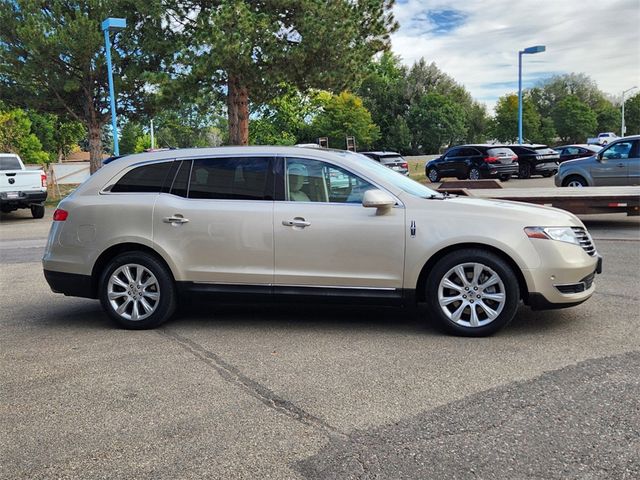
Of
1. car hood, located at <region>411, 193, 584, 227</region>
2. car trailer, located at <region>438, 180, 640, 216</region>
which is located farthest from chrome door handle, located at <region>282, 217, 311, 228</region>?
car trailer, located at <region>438, 180, 640, 216</region>

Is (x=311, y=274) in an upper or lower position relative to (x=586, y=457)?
upper

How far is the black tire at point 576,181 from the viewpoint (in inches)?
642

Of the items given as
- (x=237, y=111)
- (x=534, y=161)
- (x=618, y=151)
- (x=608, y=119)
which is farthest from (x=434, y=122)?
(x=618, y=151)

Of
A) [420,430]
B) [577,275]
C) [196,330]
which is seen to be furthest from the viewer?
[196,330]

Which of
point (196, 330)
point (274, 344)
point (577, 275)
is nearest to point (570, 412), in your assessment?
point (577, 275)

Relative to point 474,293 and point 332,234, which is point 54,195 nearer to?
point 332,234

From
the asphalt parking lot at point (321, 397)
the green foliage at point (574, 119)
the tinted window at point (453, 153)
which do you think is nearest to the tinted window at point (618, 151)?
the asphalt parking lot at point (321, 397)

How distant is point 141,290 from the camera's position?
5930 millimetres

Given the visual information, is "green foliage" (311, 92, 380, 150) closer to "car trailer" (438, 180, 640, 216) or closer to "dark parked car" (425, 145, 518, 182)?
"dark parked car" (425, 145, 518, 182)

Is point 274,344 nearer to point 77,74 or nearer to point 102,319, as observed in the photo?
point 102,319

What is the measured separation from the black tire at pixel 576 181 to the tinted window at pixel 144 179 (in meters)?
13.1

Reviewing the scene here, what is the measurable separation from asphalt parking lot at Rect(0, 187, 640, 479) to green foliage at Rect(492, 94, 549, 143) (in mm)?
64571

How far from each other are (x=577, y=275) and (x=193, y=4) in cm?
2319

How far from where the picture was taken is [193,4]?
25219 millimetres
